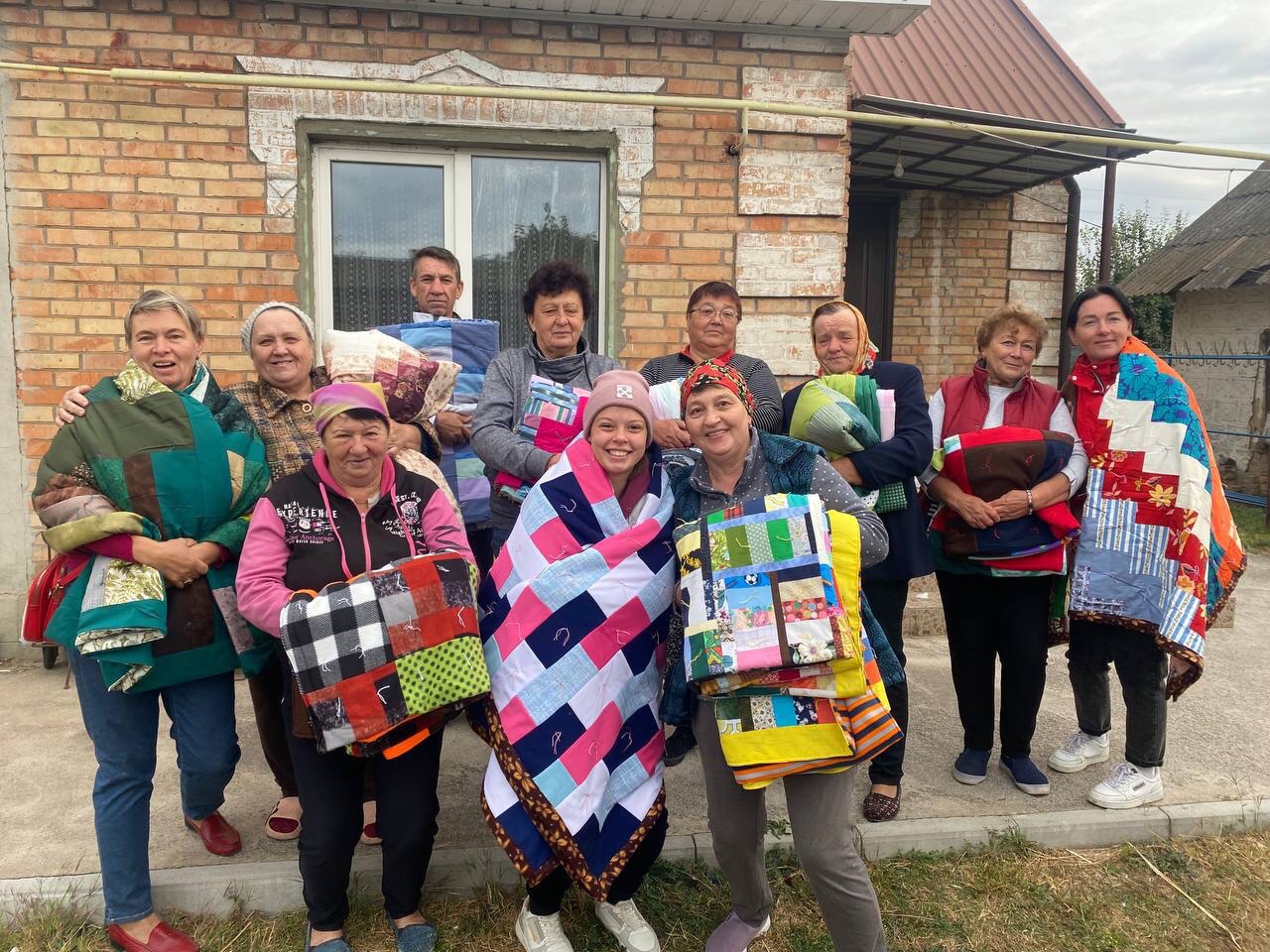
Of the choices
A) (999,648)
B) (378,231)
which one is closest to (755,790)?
(999,648)

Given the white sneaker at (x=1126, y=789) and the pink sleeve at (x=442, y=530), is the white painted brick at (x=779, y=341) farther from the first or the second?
the pink sleeve at (x=442, y=530)

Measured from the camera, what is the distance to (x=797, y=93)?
465cm

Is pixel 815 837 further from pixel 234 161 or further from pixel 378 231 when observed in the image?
pixel 234 161

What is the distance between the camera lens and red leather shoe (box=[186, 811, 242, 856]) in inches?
111

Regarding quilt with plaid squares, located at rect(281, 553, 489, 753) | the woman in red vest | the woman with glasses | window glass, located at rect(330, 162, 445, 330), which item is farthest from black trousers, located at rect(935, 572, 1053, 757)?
window glass, located at rect(330, 162, 445, 330)

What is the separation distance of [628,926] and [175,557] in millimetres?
1699

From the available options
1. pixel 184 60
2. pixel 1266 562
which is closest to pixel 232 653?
pixel 184 60

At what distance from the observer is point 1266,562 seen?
7.59 m

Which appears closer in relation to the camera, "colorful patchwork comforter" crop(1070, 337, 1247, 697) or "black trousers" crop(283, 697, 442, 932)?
"black trousers" crop(283, 697, 442, 932)

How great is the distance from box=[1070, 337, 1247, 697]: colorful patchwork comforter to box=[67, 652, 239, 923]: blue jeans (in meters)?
3.09

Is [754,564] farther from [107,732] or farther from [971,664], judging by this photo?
[107,732]

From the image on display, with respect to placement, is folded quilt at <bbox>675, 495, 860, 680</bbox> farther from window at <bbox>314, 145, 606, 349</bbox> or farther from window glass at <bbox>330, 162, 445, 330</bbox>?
window glass at <bbox>330, 162, 445, 330</bbox>

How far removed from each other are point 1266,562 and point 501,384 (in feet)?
25.8

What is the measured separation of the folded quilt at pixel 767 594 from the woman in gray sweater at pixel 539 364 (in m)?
0.93
